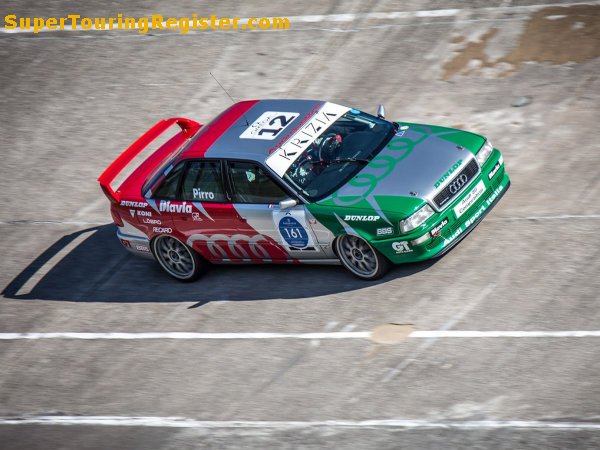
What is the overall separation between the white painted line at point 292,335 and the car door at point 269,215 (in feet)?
3.52

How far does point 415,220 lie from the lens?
9492 mm

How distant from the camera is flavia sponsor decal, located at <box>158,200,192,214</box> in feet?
35.3

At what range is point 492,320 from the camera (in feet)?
30.1

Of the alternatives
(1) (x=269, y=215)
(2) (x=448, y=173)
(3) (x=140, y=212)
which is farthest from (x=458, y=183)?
(3) (x=140, y=212)

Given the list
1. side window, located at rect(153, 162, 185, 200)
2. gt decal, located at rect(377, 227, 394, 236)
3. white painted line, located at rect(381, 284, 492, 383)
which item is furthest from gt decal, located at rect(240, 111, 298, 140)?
white painted line, located at rect(381, 284, 492, 383)

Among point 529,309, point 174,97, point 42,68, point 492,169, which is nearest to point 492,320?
point 529,309

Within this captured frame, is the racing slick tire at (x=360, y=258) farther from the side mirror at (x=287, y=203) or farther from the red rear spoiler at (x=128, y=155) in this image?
the red rear spoiler at (x=128, y=155)

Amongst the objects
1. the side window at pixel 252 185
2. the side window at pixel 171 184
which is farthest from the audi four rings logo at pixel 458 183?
the side window at pixel 171 184

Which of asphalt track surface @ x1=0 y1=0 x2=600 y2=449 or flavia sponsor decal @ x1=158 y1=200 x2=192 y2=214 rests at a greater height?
flavia sponsor decal @ x1=158 y1=200 x2=192 y2=214

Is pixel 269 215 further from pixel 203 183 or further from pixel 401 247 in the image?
pixel 401 247

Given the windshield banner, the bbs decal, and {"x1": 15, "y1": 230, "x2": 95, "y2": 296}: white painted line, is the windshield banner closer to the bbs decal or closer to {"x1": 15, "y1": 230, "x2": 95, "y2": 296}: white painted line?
the bbs decal

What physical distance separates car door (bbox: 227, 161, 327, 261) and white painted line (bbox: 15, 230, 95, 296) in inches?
120

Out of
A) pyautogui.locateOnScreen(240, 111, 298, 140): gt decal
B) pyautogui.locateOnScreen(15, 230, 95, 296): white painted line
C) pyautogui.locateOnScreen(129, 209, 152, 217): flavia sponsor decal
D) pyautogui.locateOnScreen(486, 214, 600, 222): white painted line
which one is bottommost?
pyautogui.locateOnScreen(486, 214, 600, 222): white painted line

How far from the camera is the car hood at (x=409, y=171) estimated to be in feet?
31.6
